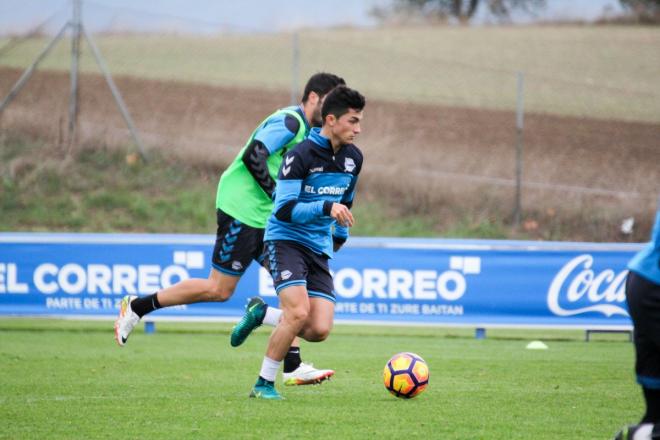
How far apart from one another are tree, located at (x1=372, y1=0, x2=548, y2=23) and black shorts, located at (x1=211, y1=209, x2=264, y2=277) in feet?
108

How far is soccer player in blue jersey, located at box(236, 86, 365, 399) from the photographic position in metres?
7.62

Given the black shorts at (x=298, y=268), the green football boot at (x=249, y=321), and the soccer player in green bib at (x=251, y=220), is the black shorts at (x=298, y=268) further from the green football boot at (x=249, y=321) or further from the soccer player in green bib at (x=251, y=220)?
the soccer player in green bib at (x=251, y=220)

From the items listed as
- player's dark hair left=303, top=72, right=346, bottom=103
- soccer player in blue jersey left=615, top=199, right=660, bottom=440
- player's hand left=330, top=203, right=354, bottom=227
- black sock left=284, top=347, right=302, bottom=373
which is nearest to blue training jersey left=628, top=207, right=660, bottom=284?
soccer player in blue jersey left=615, top=199, right=660, bottom=440

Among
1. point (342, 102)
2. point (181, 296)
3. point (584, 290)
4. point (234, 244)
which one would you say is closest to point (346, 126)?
point (342, 102)

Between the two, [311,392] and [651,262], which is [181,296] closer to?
[311,392]

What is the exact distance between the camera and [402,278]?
13797mm

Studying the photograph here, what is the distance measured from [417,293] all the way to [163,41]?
42.5ft

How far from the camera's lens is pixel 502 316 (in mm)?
13773

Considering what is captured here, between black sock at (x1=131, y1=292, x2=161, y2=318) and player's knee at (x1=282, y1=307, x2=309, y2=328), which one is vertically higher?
player's knee at (x1=282, y1=307, x2=309, y2=328)

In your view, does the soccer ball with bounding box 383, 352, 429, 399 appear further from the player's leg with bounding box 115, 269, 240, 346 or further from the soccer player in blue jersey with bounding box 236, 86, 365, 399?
the player's leg with bounding box 115, 269, 240, 346

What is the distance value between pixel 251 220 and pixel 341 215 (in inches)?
71.9

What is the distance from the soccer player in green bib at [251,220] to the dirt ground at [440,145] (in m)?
12.7

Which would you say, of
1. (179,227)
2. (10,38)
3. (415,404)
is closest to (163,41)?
(10,38)

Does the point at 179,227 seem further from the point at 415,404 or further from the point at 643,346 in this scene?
the point at 643,346
